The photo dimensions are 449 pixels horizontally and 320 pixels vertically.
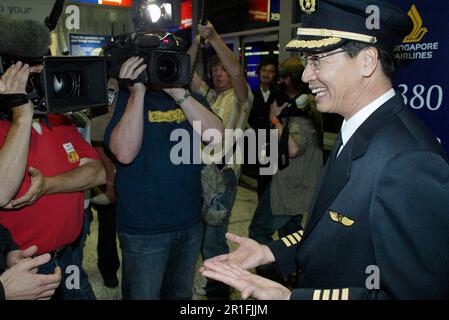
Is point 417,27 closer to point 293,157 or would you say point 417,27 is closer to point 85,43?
point 293,157

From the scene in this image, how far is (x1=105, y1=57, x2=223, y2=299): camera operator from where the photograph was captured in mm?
1918

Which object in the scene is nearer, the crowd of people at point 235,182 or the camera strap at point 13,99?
the crowd of people at point 235,182

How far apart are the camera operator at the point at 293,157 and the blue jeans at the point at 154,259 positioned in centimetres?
103

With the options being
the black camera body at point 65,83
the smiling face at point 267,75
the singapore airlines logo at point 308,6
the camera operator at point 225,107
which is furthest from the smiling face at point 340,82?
the smiling face at point 267,75

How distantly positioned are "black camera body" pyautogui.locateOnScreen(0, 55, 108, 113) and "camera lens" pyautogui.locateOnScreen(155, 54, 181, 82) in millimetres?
250

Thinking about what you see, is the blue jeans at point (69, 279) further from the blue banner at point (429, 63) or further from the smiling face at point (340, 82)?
the blue banner at point (429, 63)

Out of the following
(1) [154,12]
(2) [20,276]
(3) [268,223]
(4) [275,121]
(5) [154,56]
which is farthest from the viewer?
(3) [268,223]

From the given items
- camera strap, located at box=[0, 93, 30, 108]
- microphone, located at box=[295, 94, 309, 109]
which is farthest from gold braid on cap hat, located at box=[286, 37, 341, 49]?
microphone, located at box=[295, 94, 309, 109]

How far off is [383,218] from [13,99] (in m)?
1.28

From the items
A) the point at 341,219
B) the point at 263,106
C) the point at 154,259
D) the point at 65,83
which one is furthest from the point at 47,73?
the point at 263,106

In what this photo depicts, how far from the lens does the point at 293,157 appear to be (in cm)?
288

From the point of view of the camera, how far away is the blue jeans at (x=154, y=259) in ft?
6.30

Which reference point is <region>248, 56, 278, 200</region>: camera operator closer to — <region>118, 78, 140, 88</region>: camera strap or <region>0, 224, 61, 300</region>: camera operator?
<region>118, 78, 140, 88</region>: camera strap

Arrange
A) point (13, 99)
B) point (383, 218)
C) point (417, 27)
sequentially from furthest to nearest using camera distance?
point (417, 27) → point (13, 99) → point (383, 218)
